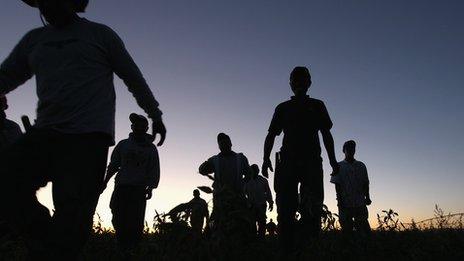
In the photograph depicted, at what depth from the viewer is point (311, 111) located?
661 centimetres

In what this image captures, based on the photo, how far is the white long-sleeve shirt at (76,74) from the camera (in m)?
3.31

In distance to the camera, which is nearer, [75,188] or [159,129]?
[75,188]

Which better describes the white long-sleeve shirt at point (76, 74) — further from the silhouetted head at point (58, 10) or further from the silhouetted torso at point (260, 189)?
the silhouetted torso at point (260, 189)

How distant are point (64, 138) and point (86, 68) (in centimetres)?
45

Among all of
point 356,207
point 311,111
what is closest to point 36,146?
point 311,111

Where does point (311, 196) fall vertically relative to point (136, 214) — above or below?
below

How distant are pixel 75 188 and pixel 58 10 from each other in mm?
1158

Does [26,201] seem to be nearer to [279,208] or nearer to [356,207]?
[279,208]

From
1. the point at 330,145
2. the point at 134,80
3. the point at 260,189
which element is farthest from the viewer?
the point at 260,189

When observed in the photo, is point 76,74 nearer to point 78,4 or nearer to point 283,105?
point 78,4

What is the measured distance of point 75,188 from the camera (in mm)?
3139

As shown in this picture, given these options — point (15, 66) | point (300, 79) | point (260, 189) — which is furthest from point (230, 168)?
point (260, 189)

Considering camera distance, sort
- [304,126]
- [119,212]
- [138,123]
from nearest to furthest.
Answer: [304,126] < [119,212] < [138,123]

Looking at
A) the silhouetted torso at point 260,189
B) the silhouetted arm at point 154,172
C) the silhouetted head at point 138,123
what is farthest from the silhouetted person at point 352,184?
the silhouetted torso at point 260,189
